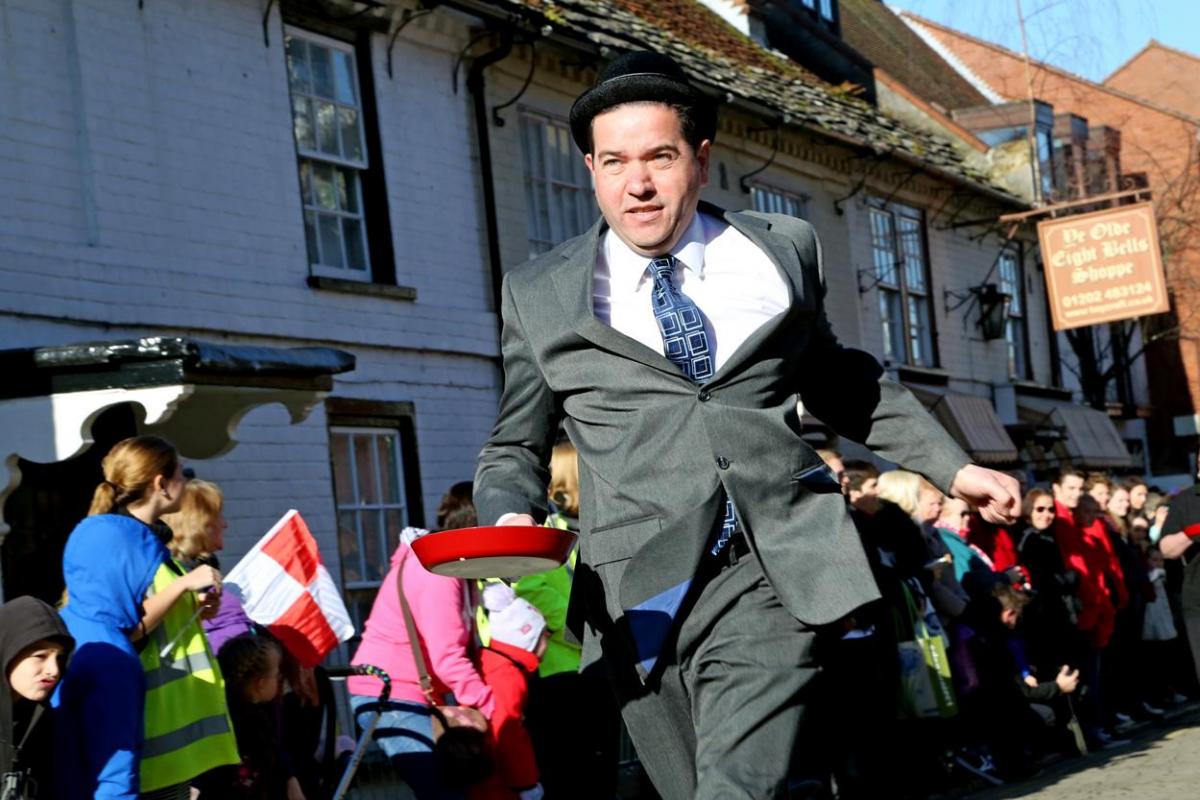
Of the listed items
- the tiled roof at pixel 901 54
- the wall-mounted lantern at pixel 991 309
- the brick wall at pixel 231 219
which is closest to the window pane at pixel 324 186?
the brick wall at pixel 231 219

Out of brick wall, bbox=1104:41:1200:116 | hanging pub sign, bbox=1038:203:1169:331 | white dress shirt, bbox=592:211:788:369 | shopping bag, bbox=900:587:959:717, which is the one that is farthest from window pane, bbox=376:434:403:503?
brick wall, bbox=1104:41:1200:116

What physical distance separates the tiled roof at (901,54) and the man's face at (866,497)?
19.8 m

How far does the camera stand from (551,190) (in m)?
16.1

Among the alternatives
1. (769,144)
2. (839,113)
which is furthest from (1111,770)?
(839,113)

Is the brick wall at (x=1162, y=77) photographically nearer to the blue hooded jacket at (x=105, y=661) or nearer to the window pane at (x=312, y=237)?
the window pane at (x=312, y=237)

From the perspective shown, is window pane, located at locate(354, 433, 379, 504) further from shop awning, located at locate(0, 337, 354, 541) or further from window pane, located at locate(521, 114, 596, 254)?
shop awning, located at locate(0, 337, 354, 541)

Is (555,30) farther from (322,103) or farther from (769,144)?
(769,144)

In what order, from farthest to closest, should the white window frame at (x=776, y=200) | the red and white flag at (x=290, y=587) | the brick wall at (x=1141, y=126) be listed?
the brick wall at (x=1141, y=126), the white window frame at (x=776, y=200), the red and white flag at (x=290, y=587)

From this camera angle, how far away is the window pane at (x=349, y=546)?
12953 mm

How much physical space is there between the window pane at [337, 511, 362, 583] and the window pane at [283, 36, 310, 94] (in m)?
2.89

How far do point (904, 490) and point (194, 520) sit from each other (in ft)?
17.0

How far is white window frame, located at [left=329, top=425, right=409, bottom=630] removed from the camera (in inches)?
510

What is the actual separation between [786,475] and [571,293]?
23.9 inches

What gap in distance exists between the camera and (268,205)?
12.5 metres
